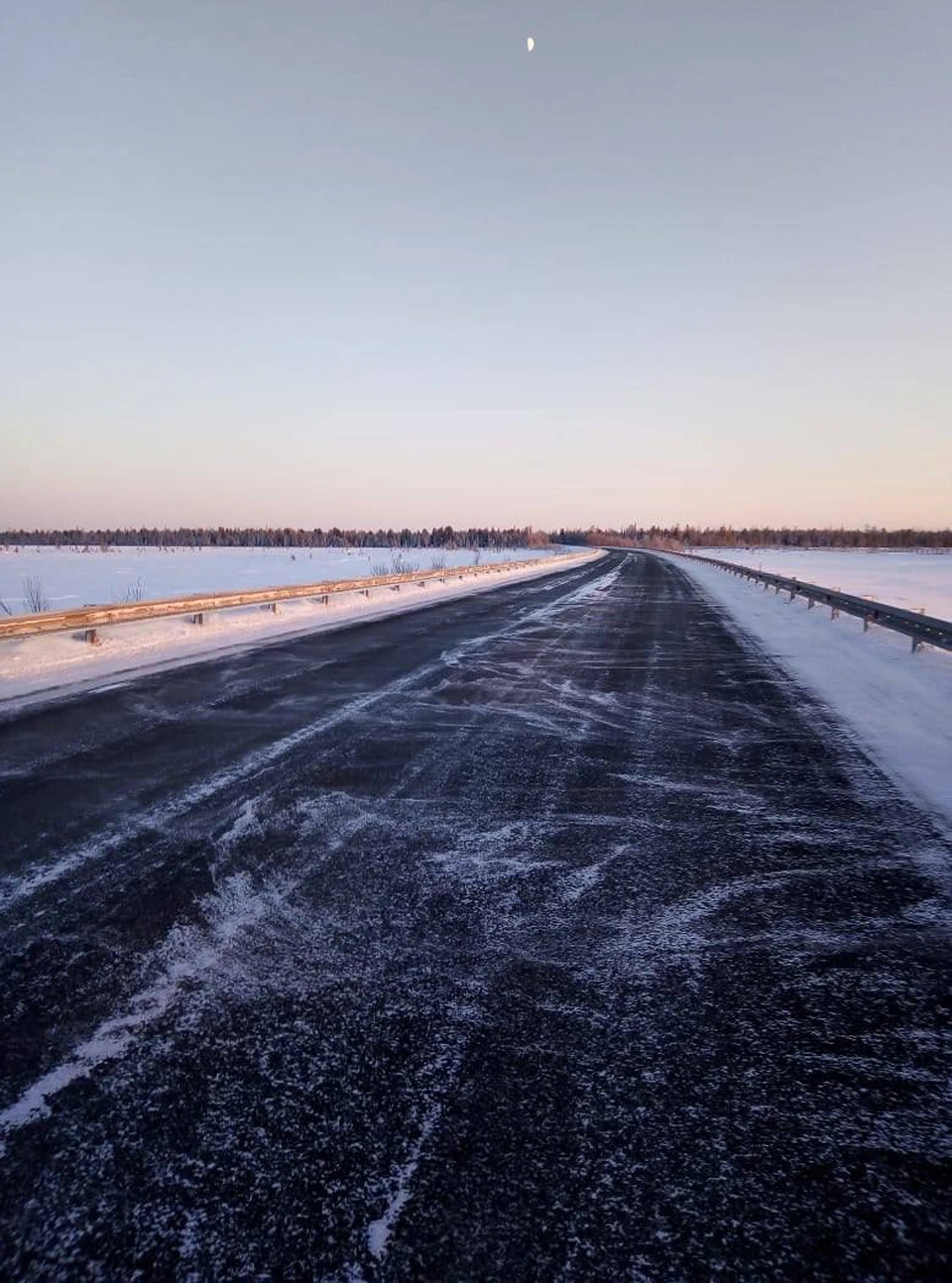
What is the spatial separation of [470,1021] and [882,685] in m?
9.23

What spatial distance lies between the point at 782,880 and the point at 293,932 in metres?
2.59

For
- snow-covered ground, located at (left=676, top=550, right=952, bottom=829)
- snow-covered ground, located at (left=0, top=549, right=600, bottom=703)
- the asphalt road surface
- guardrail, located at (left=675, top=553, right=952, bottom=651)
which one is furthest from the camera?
guardrail, located at (left=675, top=553, right=952, bottom=651)

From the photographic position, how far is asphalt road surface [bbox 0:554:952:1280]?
194 cm

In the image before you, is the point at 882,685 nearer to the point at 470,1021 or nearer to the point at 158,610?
the point at 470,1021

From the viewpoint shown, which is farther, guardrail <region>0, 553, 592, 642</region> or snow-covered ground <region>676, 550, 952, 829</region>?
guardrail <region>0, 553, 592, 642</region>

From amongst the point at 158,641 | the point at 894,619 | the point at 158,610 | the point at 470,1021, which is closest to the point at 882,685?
the point at 894,619

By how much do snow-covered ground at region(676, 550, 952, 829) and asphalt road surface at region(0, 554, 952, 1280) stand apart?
0.51m

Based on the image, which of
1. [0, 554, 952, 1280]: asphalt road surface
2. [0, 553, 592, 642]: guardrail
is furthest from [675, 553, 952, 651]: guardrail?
[0, 553, 592, 642]: guardrail

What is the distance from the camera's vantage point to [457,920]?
140 inches

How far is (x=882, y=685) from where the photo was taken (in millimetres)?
10109

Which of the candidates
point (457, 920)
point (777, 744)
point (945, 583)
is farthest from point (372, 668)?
point (945, 583)

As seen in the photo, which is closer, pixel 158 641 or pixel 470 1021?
pixel 470 1021

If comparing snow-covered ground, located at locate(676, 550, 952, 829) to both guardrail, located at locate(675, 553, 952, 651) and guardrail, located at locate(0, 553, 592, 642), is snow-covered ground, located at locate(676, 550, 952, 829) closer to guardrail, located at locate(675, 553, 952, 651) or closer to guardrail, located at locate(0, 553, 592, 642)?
guardrail, located at locate(675, 553, 952, 651)

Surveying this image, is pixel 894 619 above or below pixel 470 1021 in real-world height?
above
